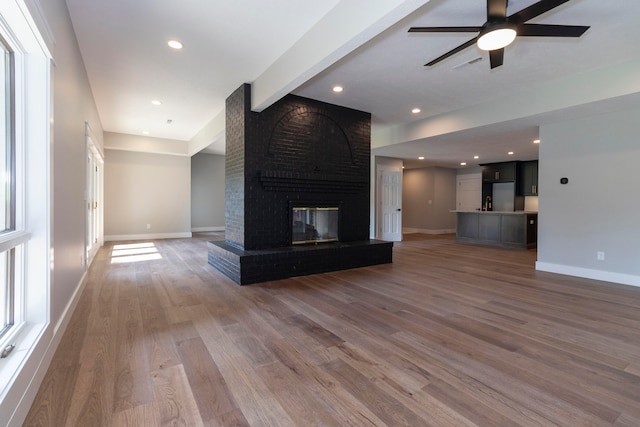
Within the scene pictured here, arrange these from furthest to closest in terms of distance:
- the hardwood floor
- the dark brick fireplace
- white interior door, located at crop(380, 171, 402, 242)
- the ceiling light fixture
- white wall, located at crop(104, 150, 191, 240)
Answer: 1. white interior door, located at crop(380, 171, 402, 242)
2. white wall, located at crop(104, 150, 191, 240)
3. the dark brick fireplace
4. the ceiling light fixture
5. the hardwood floor

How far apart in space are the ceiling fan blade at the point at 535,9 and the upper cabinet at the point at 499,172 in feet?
25.9

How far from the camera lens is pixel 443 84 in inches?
163

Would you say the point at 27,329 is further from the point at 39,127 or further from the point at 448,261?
the point at 448,261

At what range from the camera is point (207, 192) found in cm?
1012

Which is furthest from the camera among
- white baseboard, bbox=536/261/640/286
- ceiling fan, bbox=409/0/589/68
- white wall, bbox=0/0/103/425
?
white baseboard, bbox=536/261/640/286

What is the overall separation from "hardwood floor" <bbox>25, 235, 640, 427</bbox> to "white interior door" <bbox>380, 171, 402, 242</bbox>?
4634mm

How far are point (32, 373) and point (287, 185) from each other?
11.2 ft

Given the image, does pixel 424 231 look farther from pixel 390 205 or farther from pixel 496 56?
pixel 496 56

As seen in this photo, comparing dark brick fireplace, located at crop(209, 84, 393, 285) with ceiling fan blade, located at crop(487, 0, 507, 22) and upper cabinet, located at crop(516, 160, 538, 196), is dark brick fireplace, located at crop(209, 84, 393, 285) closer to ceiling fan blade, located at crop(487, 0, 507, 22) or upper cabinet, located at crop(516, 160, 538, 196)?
ceiling fan blade, located at crop(487, 0, 507, 22)

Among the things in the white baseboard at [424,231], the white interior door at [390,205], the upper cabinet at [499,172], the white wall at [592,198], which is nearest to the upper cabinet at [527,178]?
the upper cabinet at [499,172]

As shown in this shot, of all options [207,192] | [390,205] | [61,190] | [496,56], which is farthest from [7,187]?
[207,192]

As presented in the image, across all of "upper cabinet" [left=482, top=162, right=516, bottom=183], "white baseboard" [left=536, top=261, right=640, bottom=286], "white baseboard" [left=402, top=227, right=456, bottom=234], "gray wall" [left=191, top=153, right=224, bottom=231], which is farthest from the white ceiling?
"white baseboard" [left=402, top=227, right=456, bottom=234]

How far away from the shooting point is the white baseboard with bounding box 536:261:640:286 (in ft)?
13.3

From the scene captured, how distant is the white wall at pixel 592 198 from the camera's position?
160 inches
